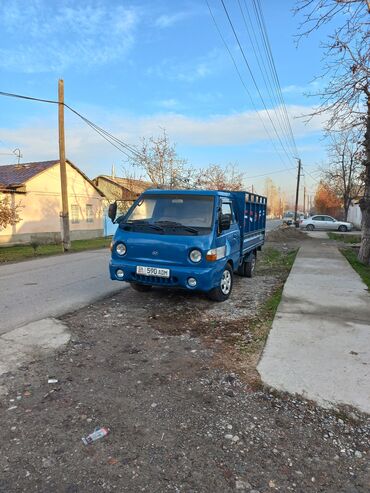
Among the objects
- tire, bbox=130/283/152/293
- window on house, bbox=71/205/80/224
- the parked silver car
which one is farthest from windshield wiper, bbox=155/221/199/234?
the parked silver car

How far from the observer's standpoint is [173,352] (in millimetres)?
4621

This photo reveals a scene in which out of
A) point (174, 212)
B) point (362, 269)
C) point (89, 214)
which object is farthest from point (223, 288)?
point (89, 214)

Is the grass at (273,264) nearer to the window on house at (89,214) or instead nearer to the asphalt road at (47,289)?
the asphalt road at (47,289)

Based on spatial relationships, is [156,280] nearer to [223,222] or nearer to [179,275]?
[179,275]

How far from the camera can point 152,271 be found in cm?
613

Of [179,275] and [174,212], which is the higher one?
[174,212]

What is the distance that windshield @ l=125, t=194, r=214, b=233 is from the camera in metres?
6.41

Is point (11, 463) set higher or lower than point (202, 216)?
lower

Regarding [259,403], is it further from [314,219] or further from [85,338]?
[314,219]

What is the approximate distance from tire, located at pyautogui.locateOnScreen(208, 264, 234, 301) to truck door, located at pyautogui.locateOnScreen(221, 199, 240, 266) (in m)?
0.40

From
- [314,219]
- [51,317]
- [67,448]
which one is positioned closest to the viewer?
[67,448]

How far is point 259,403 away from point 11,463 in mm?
2112

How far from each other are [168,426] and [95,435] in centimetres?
59

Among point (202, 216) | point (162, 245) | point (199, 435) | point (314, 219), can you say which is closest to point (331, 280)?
point (202, 216)
